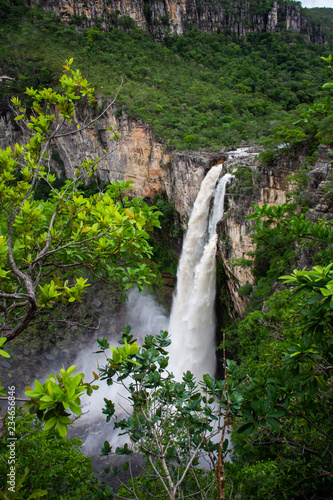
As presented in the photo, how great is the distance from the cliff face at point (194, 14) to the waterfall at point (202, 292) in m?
28.9

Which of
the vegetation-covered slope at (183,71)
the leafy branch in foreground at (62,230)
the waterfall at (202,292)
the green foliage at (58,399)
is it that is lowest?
the waterfall at (202,292)

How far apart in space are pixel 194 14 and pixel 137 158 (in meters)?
28.0

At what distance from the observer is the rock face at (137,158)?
46.0ft

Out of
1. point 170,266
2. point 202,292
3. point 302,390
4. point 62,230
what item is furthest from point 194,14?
point 302,390

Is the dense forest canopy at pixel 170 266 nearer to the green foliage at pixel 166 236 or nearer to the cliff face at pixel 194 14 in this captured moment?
the green foliage at pixel 166 236

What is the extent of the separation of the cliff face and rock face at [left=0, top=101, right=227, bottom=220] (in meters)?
16.3

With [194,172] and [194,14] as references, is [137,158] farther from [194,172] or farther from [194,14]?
[194,14]

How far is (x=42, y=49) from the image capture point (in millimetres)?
24641

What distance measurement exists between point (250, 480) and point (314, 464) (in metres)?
1.02

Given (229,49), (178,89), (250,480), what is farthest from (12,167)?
(229,49)

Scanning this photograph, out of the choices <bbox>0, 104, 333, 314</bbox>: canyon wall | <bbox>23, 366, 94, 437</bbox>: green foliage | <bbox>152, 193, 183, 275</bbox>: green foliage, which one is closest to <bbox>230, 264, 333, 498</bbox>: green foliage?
<bbox>23, 366, 94, 437</bbox>: green foliage

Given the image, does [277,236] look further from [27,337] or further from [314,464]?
[27,337]

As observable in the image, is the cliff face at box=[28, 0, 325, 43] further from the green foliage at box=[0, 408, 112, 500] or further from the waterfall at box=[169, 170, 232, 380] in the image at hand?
the green foliage at box=[0, 408, 112, 500]

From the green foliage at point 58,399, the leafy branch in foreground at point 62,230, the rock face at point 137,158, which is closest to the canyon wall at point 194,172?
the rock face at point 137,158
